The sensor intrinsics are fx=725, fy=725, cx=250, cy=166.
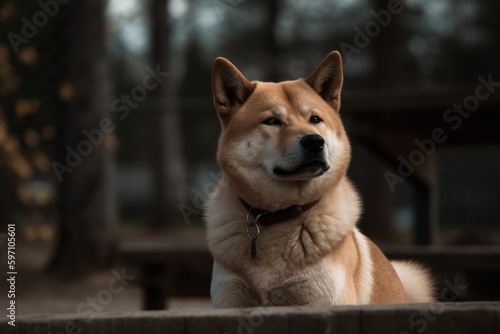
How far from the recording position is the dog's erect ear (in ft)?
10.0

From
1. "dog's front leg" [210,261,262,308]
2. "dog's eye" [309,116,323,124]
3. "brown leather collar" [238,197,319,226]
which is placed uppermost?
"dog's eye" [309,116,323,124]

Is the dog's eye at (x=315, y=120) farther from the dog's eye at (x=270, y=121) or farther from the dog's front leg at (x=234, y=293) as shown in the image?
the dog's front leg at (x=234, y=293)

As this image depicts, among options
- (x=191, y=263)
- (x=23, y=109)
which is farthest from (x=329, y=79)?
(x=23, y=109)

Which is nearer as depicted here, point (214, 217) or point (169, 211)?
point (214, 217)

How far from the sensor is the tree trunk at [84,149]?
7336 mm

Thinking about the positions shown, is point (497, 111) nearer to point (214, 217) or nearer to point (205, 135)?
point (214, 217)

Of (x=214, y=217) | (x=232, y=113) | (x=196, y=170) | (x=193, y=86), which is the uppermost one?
(x=232, y=113)

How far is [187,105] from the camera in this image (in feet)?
41.3

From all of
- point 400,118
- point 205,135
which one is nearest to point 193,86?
point 205,135

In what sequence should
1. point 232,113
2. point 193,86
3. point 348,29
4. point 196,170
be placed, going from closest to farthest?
point 232,113 → point 348,29 → point 196,170 → point 193,86

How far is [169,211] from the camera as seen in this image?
1448cm

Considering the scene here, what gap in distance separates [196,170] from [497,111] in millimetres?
12610

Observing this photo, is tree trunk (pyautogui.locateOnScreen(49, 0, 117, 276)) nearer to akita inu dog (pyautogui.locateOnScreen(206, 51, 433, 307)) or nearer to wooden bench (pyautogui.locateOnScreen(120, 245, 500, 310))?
wooden bench (pyautogui.locateOnScreen(120, 245, 500, 310))

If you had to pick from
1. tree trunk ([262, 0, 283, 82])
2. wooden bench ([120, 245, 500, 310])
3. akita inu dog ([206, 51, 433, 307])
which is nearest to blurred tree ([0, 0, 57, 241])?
wooden bench ([120, 245, 500, 310])
